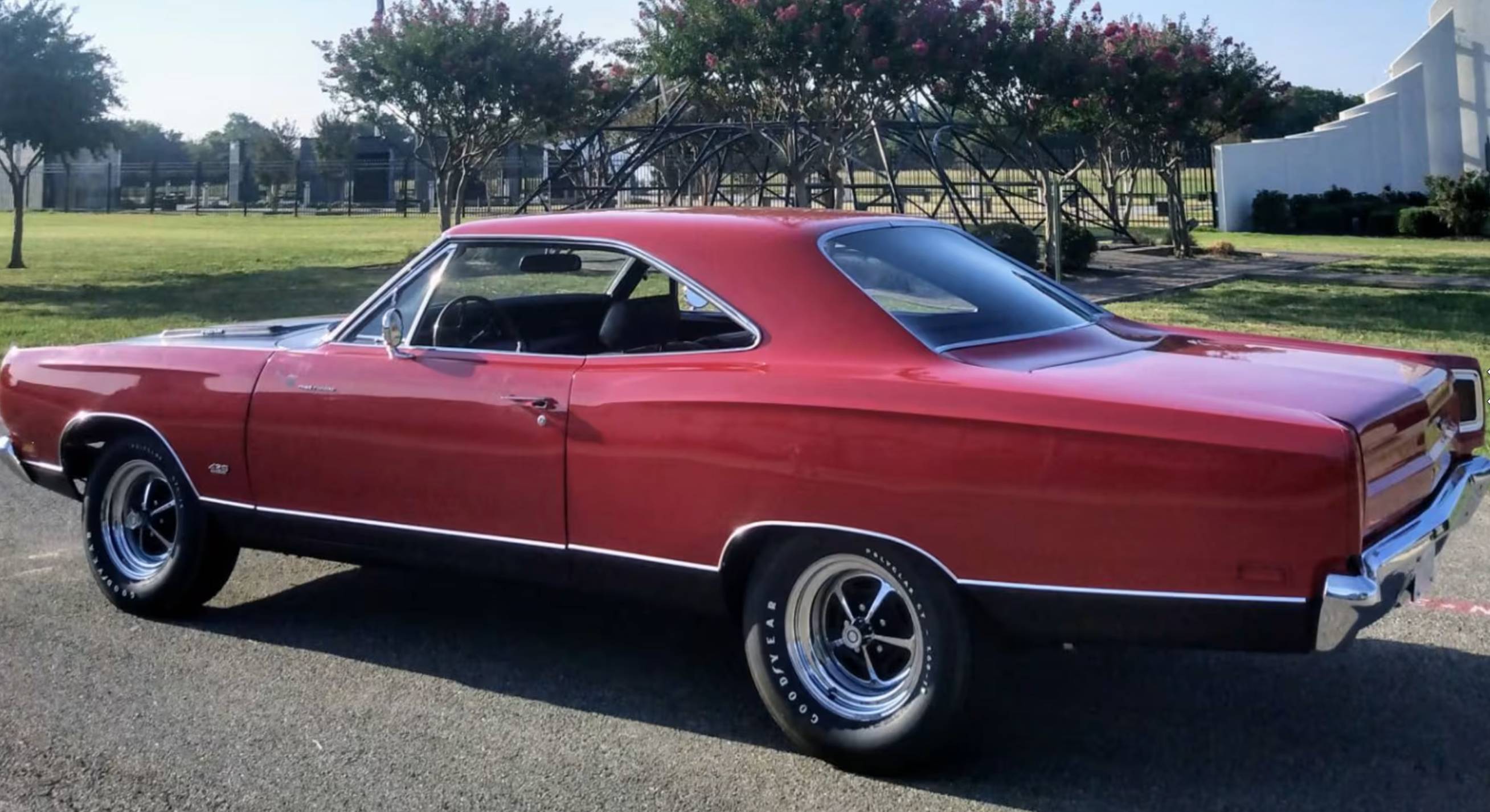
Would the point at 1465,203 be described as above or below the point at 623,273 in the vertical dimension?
above

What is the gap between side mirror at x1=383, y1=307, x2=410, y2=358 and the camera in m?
5.00

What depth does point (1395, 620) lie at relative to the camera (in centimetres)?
550

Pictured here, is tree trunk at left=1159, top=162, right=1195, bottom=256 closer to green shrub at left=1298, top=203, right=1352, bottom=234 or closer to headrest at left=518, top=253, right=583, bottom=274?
green shrub at left=1298, top=203, right=1352, bottom=234

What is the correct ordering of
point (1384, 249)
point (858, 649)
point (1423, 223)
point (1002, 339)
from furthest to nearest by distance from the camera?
1. point (1423, 223)
2. point (1384, 249)
3. point (1002, 339)
4. point (858, 649)

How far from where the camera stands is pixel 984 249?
5363 mm

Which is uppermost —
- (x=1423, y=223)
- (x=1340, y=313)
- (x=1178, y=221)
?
(x=1423, y=223)

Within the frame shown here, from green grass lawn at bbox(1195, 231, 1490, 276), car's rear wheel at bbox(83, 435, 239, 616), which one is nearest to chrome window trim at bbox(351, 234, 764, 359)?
car's rear wheel at bbox(83, 435, 239, 616)

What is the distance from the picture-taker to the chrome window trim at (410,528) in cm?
466

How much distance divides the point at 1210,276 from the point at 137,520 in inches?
716

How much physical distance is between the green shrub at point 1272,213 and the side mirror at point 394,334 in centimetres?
3148

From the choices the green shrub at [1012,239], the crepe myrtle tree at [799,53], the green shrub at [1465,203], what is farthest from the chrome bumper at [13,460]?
the green shrub at [1465,203]

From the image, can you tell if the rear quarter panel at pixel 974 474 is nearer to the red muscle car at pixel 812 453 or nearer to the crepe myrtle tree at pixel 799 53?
the red muscle car at pixel 812 453

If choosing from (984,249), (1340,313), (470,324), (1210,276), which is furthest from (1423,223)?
(470,324)

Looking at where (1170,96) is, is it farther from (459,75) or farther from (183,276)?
(183,276)
